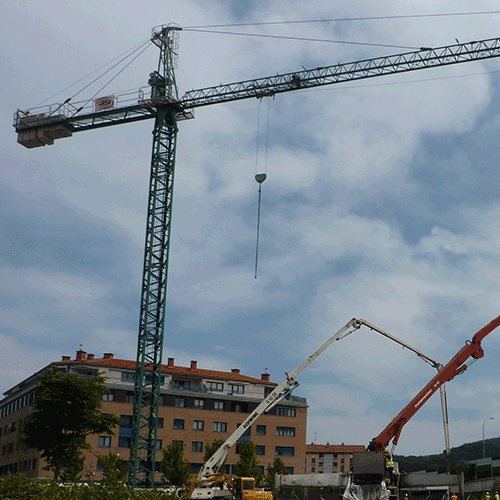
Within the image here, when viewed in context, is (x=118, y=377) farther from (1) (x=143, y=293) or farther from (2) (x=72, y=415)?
(2) (x=72, y=415)

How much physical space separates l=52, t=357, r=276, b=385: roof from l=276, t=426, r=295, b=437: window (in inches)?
324

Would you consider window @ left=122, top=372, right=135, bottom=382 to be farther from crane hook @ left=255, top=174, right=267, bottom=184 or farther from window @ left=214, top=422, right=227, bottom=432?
crane hook @ left=255, top=174, right=267, bottom=184

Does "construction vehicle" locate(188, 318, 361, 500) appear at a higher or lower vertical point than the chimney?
lower

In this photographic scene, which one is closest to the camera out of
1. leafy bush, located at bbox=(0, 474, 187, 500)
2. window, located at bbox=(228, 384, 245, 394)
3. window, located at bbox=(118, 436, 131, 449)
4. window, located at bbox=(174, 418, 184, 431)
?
leafy bush, located at bbox=(0, 474, 187, 500)

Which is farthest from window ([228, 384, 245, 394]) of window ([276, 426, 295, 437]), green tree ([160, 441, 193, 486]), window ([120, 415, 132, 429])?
green tree ([160, 441, 193, 486])

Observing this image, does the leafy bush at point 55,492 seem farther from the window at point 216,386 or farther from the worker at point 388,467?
the window at point 216,386

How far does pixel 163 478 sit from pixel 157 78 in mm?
47557

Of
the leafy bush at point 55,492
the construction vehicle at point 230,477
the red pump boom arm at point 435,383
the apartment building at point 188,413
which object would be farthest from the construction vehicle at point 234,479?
the apartment building at point 188,413

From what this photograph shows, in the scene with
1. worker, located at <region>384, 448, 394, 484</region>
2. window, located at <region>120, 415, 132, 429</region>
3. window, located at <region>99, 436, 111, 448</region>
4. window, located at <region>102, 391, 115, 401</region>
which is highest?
window, located at <region>102, 391, 115, 401</region>

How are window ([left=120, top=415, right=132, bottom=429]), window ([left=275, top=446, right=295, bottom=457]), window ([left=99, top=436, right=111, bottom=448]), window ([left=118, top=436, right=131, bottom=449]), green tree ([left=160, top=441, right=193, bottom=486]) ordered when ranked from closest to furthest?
green tree ([left=160, top=441, right=193, bottom=486]), window ([left=99, top=436, right=111, bottom=448]), window ([left=118, top=436, right=131, bottom=449]), window ([left=120, top=415, right=132, bottom=429]), window ([left=275, top=446, right=295, bottom=457])

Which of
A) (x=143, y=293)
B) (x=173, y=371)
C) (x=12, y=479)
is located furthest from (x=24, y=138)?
(x=12, y=479)

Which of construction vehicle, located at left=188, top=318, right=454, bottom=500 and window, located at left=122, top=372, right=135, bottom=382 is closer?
construction vehicle, located at left=188, top=318, right=454, bottom=500

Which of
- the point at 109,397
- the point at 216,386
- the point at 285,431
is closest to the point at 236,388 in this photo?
the point at 216,386

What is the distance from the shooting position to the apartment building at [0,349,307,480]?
9700 cm
